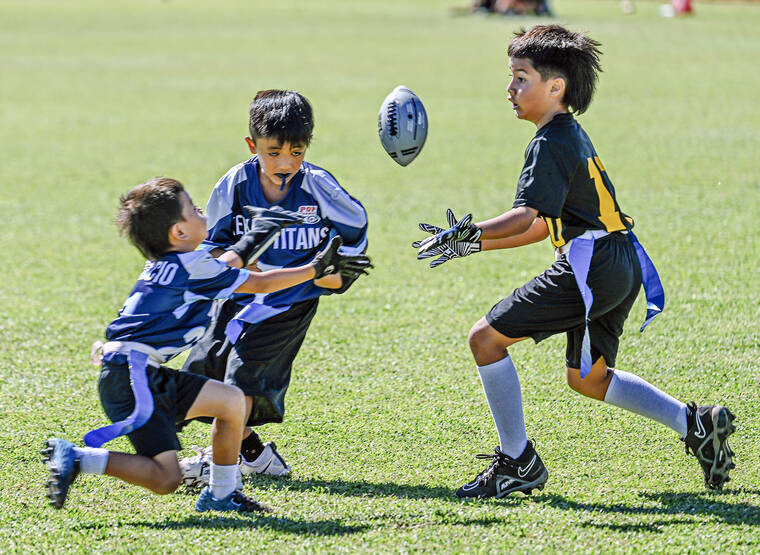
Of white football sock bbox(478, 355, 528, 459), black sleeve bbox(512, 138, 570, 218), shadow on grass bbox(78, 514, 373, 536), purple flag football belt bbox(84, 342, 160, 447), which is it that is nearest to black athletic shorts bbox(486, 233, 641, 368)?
white football sock bbox(478, 355, 528, 459)

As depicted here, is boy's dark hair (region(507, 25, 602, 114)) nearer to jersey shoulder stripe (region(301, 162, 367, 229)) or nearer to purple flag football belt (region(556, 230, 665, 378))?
purple flag football belt (region(556, 230, 665, 378))

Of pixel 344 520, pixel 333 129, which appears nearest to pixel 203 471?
pixel 344 520

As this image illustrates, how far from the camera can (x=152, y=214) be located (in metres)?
3.96

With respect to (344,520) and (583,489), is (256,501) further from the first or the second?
(583,489)

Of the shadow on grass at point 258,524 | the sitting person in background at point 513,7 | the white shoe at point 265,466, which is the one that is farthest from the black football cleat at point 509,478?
the sitting person in background at point 513,7

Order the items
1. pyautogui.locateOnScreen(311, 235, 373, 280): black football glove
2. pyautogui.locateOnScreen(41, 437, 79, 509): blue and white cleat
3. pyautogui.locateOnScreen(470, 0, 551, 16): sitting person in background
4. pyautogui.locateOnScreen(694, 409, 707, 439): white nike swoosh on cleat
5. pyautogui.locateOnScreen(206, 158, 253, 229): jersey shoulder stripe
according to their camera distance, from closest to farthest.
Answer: pyautogui.locateOnScreen(41, 437, 79, 509): blue and white cleat
pyautogui.locateOnScreen(311, 235, 373, 280): black football glove
pyautogui.locateOnScreen(694, 409, 707, 439): white nike swoosh on cleat
pyautogui.locateOnScreen(206, 158, 253, 229): jersey shoulder stripe
pyautogui.locateOnScreen(470, 0, 551, 16): sitting person in background

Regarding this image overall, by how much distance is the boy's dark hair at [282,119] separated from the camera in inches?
175

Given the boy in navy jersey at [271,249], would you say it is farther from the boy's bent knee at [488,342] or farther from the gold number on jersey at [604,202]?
the gold number on jersey at [604,202]

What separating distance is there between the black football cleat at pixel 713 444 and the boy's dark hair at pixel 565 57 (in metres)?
1.36

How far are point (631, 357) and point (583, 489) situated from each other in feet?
6.22

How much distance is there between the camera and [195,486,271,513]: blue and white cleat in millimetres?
4062

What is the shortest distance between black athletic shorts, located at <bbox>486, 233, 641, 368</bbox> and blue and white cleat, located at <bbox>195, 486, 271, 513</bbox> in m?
1.17

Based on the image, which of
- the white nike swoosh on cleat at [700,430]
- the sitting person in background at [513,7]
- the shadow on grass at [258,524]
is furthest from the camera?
the sitting person in background at [513,7]

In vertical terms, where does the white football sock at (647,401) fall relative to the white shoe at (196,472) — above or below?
above
